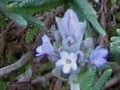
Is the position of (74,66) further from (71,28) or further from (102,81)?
(102,81)

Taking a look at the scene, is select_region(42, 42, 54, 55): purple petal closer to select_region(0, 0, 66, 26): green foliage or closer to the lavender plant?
the lavender plant

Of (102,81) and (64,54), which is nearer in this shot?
(64,54)

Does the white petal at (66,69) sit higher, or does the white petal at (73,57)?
the white petal at (73,57)

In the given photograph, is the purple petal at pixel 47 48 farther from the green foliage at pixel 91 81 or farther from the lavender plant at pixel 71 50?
the green foliage at pixel 91 81

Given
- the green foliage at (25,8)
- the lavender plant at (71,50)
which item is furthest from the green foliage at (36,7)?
the lavender plant at (71,50)

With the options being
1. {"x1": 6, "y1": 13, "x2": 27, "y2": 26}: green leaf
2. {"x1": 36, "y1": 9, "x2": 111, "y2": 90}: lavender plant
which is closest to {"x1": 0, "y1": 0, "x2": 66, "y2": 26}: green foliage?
{"x1": 6, "y1": 13, "x2": 27, "y2": 26}: green leaf

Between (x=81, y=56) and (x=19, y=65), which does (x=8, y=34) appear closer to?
(x=19, y=65)

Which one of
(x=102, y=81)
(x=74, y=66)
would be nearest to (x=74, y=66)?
(x=74, y=66)
